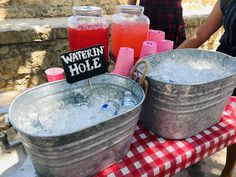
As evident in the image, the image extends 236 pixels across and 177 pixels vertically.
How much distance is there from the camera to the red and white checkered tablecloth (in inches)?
34.6

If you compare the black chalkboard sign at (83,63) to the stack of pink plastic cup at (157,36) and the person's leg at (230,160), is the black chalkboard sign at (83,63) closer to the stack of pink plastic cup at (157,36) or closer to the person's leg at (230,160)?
the stack of pink plastic cup at (157,36)

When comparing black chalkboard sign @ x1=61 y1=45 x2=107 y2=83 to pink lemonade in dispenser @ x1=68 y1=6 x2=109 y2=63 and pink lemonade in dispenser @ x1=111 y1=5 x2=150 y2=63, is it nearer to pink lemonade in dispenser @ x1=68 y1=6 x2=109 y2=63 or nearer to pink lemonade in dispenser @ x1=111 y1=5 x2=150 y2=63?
pink lemonade in dispenser @ x1=68 y1=6 x2=109 y2=63

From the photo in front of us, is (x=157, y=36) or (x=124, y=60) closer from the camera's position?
(x=124, y=60)

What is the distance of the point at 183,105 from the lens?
0.91m

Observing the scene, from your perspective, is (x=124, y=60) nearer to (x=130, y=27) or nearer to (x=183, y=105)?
(x=130, y=27)

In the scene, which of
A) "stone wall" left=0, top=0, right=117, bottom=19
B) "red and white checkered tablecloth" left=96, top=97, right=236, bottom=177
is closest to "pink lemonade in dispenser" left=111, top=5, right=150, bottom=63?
"red and white checkered tablecloth" left=96, top=97, right=236, bottom=177

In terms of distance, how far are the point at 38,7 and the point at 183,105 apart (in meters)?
3.42

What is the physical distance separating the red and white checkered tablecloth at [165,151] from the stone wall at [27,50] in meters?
2.32

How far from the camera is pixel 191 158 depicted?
979mm

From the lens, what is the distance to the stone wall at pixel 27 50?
9.39ft

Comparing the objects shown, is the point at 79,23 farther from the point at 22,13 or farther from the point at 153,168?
the point at 22,13

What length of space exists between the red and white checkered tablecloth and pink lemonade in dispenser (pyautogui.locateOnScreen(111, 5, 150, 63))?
522mm

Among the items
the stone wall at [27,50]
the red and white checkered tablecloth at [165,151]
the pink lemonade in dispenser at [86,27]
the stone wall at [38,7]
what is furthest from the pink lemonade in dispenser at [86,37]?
the stone wall at [38,7]

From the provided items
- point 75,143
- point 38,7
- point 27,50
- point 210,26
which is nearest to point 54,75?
point 75,143
